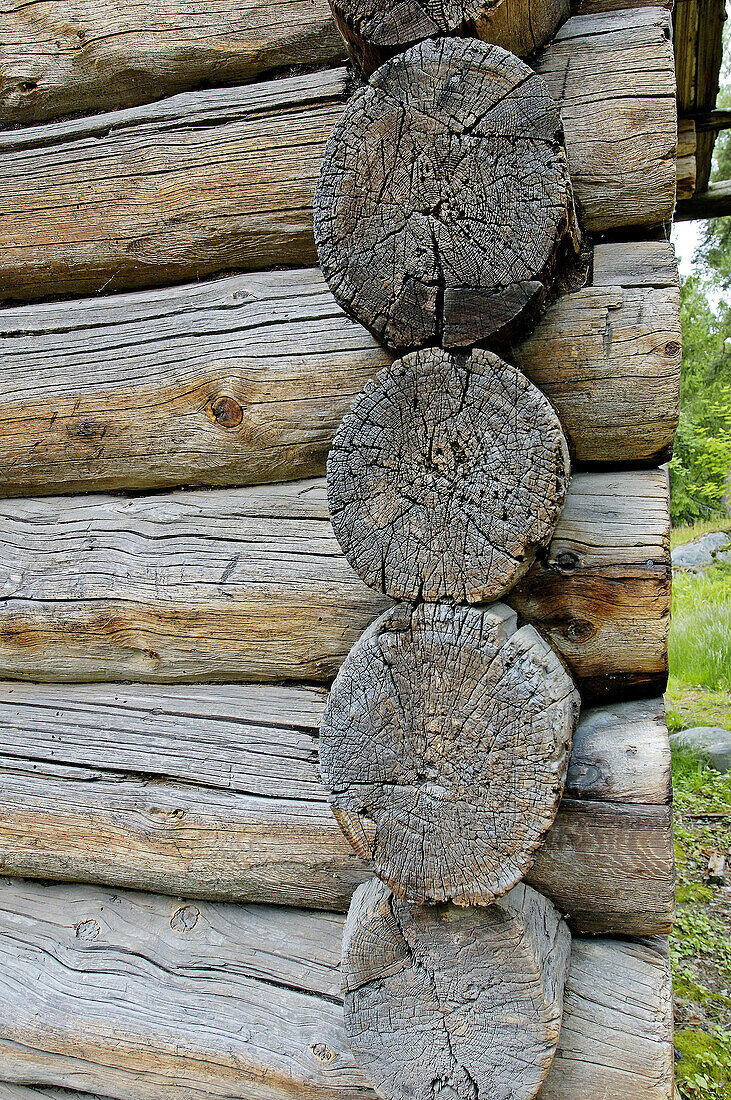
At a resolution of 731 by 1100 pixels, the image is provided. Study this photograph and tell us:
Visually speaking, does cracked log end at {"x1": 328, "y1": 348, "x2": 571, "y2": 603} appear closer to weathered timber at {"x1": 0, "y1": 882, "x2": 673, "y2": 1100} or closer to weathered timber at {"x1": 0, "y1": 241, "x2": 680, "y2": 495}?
weathered timber at {"x1": 0, "y1": 241, "x2": 680, "y2": 495}

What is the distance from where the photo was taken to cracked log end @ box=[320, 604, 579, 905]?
140 centimetres

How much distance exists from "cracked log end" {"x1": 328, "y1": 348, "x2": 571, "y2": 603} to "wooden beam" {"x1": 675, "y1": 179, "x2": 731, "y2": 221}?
193 inches

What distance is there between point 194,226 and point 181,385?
446 millimetres

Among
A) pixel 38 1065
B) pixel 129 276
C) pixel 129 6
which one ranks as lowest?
pixel 38 1065

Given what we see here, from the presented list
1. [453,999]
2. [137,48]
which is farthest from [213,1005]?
[137,48]

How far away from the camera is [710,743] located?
4.46m

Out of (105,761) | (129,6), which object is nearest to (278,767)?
(105,761)

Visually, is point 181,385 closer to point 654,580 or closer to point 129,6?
point 129,6

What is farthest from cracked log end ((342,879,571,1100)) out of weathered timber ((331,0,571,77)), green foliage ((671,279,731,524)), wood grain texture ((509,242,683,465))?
green foliage ((671,279,731,524))

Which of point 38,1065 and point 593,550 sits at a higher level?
point 593,550

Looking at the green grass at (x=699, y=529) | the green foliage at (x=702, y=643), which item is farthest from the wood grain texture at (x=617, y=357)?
the green grass at (x=699, y=529)

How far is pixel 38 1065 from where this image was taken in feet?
6.72

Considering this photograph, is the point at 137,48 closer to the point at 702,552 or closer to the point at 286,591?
the point at 286,591

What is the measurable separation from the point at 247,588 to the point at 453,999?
1.01 meters
